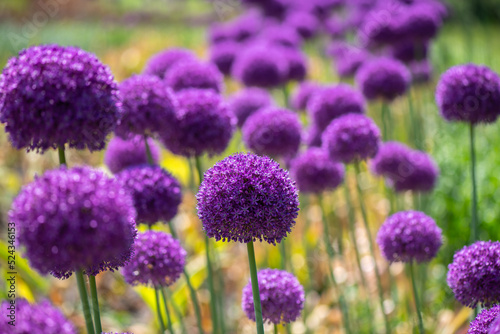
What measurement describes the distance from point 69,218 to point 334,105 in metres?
2.58

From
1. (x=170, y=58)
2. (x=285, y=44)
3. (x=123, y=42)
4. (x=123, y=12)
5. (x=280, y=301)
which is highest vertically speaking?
(x=123, y=12)

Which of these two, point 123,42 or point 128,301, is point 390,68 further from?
point 123,42

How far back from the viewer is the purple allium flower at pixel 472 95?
249 cm

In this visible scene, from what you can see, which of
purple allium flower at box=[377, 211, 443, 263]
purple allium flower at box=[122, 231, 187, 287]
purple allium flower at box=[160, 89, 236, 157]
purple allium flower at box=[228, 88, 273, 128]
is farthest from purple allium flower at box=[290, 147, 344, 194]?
purple allium flower at box=[122, 231, 187, 287]

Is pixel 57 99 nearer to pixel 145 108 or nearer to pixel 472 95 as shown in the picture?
pixel 145 108

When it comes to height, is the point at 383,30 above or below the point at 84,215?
above

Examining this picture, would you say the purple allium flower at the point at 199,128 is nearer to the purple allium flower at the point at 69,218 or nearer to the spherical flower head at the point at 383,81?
the purple allium flower at the point at 69,218

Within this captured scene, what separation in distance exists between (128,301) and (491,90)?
3.67 metres

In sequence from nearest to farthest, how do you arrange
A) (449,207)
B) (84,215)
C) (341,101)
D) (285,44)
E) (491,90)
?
(84,215) → (491,90) → (341,101) → (449,207) → (285,44)

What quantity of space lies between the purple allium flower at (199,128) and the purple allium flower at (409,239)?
0.93 metres

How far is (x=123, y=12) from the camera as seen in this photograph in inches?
688

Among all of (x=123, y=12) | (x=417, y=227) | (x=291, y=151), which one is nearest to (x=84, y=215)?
(x=417, y=227)

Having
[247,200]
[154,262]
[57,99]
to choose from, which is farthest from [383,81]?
[57,99]

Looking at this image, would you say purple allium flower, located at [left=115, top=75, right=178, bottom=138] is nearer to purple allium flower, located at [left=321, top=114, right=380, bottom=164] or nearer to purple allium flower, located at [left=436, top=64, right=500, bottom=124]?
purple allium flower, located at [left=321, top=114, right=380, bottom=164]
